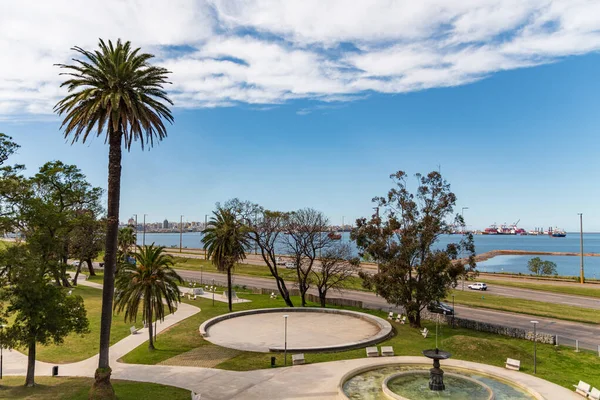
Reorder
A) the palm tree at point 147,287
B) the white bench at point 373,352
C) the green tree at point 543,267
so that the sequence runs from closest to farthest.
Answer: the white bench at point 373,352, the palm tree at point 147,287, the green tree at point 543,267

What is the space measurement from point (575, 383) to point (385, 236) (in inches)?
728

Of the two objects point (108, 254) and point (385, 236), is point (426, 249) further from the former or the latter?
point (108, 254)

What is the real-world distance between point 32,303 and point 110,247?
5.71 meters

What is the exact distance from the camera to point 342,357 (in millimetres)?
27906

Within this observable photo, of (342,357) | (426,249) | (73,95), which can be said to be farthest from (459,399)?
(73,95)

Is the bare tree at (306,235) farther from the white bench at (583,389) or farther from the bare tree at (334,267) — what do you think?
the white bench at (583,389)

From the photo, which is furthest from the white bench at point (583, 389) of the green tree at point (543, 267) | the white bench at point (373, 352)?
the green tree at point (543, 267)

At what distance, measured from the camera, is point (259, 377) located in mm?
24031

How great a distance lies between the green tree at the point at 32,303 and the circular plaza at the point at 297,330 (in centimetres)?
1229

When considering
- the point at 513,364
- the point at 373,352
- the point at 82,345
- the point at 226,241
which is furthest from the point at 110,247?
the point at 513,364

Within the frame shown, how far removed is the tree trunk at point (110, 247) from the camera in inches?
829

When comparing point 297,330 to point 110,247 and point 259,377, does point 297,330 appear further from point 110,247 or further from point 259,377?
point 110,247

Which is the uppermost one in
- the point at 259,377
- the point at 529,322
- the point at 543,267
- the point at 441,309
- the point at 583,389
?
the point at 543,267

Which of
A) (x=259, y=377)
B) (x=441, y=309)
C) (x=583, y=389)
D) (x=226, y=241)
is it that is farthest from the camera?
(x=226, y=241)
